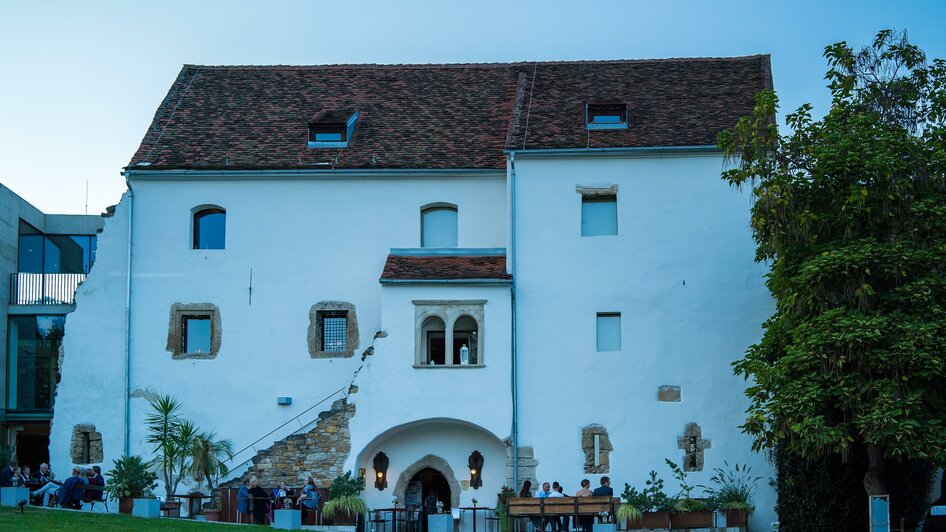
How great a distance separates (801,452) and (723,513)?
380 centimetres

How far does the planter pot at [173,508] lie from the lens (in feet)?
99.9

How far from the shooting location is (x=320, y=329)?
34906 millimetres

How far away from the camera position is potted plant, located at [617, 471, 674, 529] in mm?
29719

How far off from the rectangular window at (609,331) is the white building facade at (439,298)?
6cm

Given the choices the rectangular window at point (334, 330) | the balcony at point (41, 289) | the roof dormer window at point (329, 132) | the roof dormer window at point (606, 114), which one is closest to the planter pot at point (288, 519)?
the rectangular window at point (334, 330)

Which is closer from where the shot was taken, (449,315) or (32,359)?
(449,315)

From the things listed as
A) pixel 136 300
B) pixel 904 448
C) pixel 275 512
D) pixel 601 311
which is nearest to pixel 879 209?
pixel 904 448

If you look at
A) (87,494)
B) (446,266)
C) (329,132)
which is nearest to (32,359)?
(87,494)

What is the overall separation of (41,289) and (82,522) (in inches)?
688

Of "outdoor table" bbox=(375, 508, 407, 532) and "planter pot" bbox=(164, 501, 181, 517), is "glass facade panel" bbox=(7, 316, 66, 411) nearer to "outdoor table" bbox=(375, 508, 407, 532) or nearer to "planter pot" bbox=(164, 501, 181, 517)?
"planter pot" bbox=(164, 501, 181, 517)

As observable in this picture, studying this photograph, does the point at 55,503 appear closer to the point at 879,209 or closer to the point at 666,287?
the point at 666,287

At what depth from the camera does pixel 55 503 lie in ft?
102

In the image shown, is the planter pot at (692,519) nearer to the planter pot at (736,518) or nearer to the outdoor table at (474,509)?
the planter pot at (736,518)

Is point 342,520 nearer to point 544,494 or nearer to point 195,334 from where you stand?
point 544,494
